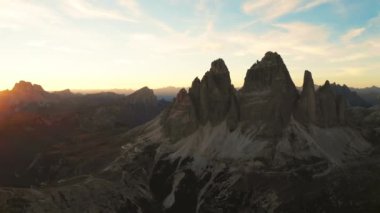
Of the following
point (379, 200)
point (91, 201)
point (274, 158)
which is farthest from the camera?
point (274, 158)

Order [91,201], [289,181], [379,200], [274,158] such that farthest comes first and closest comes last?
[274,158], [289,181], [91,201], [379,200]

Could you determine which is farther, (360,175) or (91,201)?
(360,175)

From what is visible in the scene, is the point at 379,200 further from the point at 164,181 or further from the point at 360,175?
the point at 164,181

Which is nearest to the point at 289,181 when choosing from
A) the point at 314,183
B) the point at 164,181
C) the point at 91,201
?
the point at 314,183

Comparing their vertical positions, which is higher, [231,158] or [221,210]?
[231,158]

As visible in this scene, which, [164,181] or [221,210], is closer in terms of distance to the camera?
[221,210]

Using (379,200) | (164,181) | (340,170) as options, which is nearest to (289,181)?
(340,170)

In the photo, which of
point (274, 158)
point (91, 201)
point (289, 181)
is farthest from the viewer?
point (274, 158)

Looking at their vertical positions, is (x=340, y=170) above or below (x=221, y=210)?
above

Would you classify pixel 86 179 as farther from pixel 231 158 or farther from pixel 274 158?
pixel 274 158
